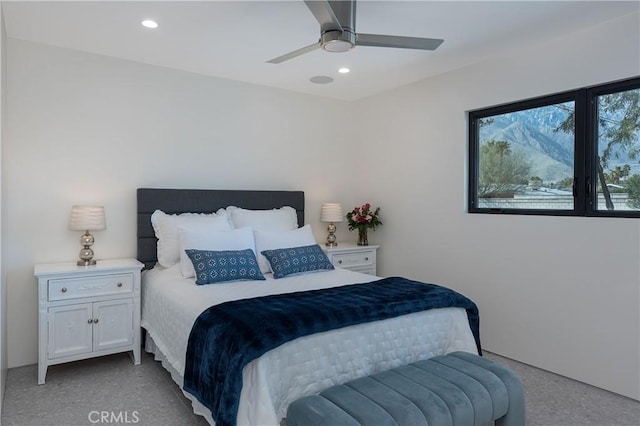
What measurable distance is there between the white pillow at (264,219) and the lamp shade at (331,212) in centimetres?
49

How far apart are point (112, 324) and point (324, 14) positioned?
263 centimetres

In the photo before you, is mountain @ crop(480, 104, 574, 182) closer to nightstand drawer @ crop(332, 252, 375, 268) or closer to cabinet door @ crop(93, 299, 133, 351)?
nightstand drawer @ crop(332, 252, 375, 268)

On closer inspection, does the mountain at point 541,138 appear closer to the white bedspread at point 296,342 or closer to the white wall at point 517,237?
the white wall at point 517,237

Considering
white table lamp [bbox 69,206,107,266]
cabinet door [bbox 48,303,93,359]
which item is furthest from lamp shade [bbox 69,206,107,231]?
cabinet door [bbox 48,303,93,359]

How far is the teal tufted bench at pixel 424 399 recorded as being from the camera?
1774 millimetres

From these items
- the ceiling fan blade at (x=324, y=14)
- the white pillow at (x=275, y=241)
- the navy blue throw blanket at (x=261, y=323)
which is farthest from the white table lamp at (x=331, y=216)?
the ceiling fan blade at (x=324, y=14)

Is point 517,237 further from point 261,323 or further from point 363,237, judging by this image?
point 261,323

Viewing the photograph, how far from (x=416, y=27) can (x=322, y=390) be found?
95.1 inches

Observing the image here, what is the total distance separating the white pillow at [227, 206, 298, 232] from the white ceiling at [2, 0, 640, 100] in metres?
1.32

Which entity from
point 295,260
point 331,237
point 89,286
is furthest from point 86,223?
point 331,237

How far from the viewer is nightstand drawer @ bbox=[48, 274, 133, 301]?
9.68ft

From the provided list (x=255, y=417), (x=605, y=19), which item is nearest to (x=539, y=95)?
(x=605, y=19)

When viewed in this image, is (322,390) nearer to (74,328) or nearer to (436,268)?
(74,328)

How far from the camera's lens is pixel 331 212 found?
4645mm
